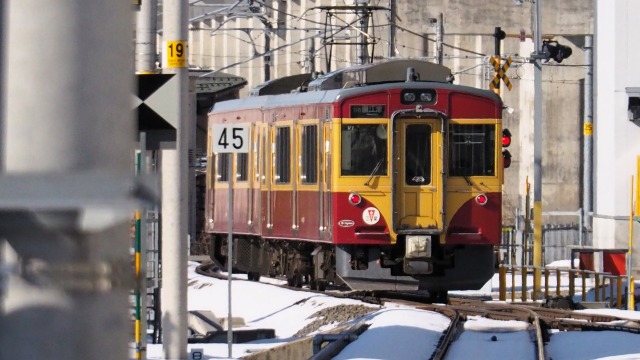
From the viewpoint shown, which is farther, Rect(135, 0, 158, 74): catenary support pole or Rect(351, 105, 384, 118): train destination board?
Rect(351, 105, 384, 118): train destination board

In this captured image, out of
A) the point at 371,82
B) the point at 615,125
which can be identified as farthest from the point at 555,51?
the point at 371,82

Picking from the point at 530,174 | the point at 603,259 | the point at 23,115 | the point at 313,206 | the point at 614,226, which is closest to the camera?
the point at 23,115

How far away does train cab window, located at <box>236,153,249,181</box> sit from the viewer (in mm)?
22828

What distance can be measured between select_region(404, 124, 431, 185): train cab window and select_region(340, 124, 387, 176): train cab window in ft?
1.17

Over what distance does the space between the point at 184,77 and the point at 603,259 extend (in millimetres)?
12702

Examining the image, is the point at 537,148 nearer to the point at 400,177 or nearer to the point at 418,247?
the point at 400,177

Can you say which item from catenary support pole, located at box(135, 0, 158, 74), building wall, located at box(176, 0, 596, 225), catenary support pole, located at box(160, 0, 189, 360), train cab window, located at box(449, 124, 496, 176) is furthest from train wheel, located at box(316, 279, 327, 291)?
building wall, located at box(176, 0, 596, 225)

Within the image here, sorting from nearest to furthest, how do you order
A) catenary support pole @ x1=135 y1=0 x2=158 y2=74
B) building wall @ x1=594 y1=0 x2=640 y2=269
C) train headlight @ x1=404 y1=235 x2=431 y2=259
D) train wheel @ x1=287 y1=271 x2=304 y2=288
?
catenary support pole @ x1=135 y1=0 x2=158 y2=74
train headlight @ x1=404 y1=235 x2=431 y2=259
train wheel @ x1=287 y1=271 x2=304 y2=288
building wall @ x1=594 y1=0 x2=640 y2=269

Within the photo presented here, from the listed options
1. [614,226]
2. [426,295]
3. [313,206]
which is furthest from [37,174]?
[614,226]

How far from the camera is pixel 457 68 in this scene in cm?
4847

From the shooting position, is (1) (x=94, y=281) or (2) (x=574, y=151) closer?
(1) (x=94, y=281)

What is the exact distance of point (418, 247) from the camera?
1908 centimetres

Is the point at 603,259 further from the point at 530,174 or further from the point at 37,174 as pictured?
the point at 530,174

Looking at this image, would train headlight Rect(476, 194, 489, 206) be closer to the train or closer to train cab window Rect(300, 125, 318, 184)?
the train
